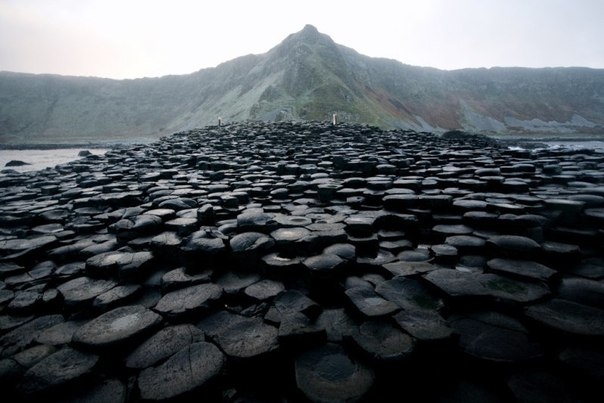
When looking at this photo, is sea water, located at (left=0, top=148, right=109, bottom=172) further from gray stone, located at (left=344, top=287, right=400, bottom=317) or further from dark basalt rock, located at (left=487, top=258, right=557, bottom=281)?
dark basalt rock, located at (left=487, top=258, right=557, bottom=281)

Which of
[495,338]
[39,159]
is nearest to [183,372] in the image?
[495,338]

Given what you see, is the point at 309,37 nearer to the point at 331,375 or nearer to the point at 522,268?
the point at 522,268

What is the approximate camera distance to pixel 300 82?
1316 inches

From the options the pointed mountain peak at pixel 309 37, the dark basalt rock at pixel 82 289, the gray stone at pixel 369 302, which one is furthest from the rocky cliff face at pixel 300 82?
the gray stone at pixel 369 302

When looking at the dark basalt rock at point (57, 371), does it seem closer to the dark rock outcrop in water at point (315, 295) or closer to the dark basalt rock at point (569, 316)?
the dark rock outcrop in water at point (315, 295)

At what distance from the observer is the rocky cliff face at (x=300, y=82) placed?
40.4 metres

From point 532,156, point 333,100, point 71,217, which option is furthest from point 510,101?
point 71,217

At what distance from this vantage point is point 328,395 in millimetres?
1404

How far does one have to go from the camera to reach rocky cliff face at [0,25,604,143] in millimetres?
40375

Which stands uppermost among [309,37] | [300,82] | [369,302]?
[309,37]

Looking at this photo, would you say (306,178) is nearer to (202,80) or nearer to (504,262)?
(504,262)

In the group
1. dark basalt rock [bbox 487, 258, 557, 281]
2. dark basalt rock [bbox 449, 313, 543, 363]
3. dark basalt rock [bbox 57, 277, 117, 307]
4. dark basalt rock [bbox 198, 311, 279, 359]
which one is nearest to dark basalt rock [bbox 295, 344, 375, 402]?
dark basalt rock [bbox 198, 311, 279, 359]

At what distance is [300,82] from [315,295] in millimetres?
34060

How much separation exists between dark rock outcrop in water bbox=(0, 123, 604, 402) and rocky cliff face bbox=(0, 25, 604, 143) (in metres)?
32.3
